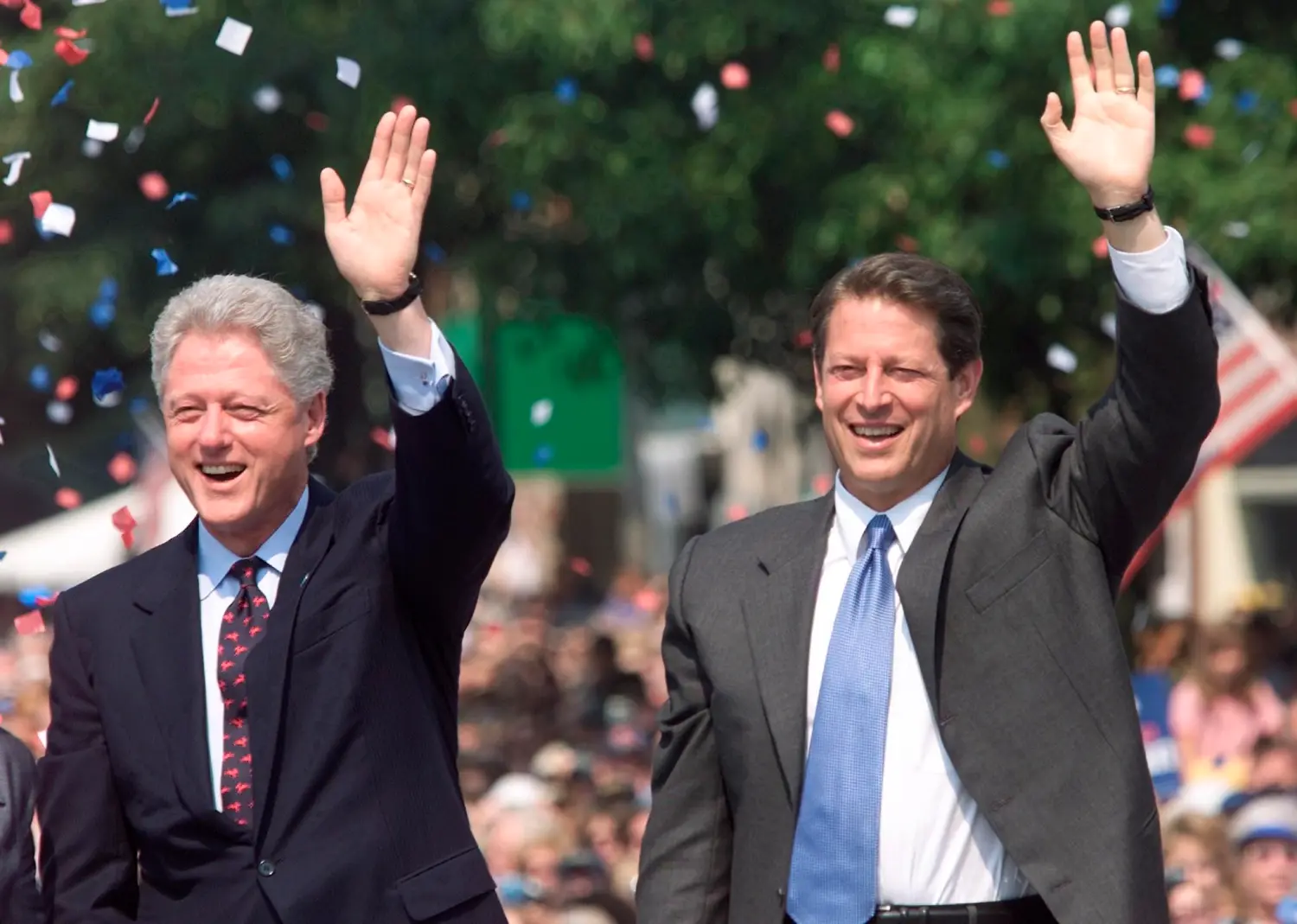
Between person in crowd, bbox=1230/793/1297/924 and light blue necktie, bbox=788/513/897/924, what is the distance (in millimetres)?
4290

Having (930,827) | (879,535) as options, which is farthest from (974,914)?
(879,535)

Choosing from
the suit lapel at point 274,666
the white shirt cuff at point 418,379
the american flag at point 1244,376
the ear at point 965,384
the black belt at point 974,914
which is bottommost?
the black belt at point 974,914

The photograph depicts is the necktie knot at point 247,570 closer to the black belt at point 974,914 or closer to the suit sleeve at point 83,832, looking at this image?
the suit sleeve at point 83,832

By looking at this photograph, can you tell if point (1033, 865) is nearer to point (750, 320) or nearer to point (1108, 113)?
point (1108, 113)

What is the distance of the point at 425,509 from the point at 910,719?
0.84 m

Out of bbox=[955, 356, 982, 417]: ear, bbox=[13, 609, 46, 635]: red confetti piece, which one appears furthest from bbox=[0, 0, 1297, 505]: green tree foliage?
bbox=[955, 356, 982, 417]: ear

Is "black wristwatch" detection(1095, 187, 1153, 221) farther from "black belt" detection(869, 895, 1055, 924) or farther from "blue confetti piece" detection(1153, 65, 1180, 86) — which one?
"blue confetti piece" detection(1153, 65, 1180, 86)

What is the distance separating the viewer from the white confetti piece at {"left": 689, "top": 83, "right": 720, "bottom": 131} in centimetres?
A: 989

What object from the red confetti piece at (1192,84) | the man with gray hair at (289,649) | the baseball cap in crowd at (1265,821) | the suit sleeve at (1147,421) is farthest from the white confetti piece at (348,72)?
the suit sleeve at (1147,421)

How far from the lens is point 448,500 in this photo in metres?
3.89

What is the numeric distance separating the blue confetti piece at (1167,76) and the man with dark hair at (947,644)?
5572 millimetres

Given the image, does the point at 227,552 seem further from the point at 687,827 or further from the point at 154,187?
the point at 154,187

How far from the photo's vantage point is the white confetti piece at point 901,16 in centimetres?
929

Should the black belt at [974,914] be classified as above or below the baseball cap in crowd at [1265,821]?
below
